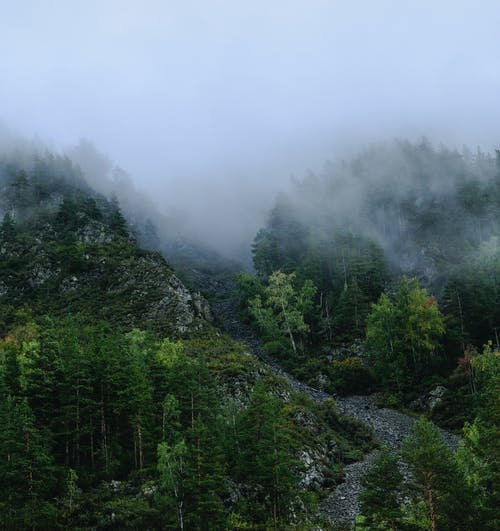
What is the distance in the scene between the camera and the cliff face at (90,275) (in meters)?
84.9

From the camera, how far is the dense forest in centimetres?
3353

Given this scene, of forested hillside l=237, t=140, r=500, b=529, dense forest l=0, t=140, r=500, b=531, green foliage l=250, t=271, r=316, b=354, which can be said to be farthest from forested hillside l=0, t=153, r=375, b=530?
green foliage l=250, t=271, r=316, b=354

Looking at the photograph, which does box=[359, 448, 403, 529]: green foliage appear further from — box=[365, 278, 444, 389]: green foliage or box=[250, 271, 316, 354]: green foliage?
box=[250, 271, 316, 354]: green foliage

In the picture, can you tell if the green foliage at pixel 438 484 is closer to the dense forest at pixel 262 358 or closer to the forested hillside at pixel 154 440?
the dense forest at pixel 262 358

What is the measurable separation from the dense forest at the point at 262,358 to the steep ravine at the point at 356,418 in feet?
4.33

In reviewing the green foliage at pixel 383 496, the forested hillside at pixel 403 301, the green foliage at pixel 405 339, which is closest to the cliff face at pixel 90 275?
the forested hillside at pixel 403 301

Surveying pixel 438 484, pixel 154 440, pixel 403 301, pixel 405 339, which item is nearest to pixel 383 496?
pixel 438 484

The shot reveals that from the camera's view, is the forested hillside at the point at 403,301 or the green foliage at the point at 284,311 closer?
the forested hillside at the point at 403,301

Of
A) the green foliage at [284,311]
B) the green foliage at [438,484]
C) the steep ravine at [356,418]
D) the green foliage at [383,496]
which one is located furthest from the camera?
the green foliage at [284,311]

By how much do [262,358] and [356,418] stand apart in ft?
79.7

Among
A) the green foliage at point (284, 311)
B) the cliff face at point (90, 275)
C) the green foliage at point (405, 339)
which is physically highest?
the cliff face at point (90, 275)

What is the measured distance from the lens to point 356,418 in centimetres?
6944

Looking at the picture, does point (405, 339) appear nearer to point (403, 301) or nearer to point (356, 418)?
point (403, 301)

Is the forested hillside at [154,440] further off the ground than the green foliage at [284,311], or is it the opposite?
the green foliage at [284,311]
